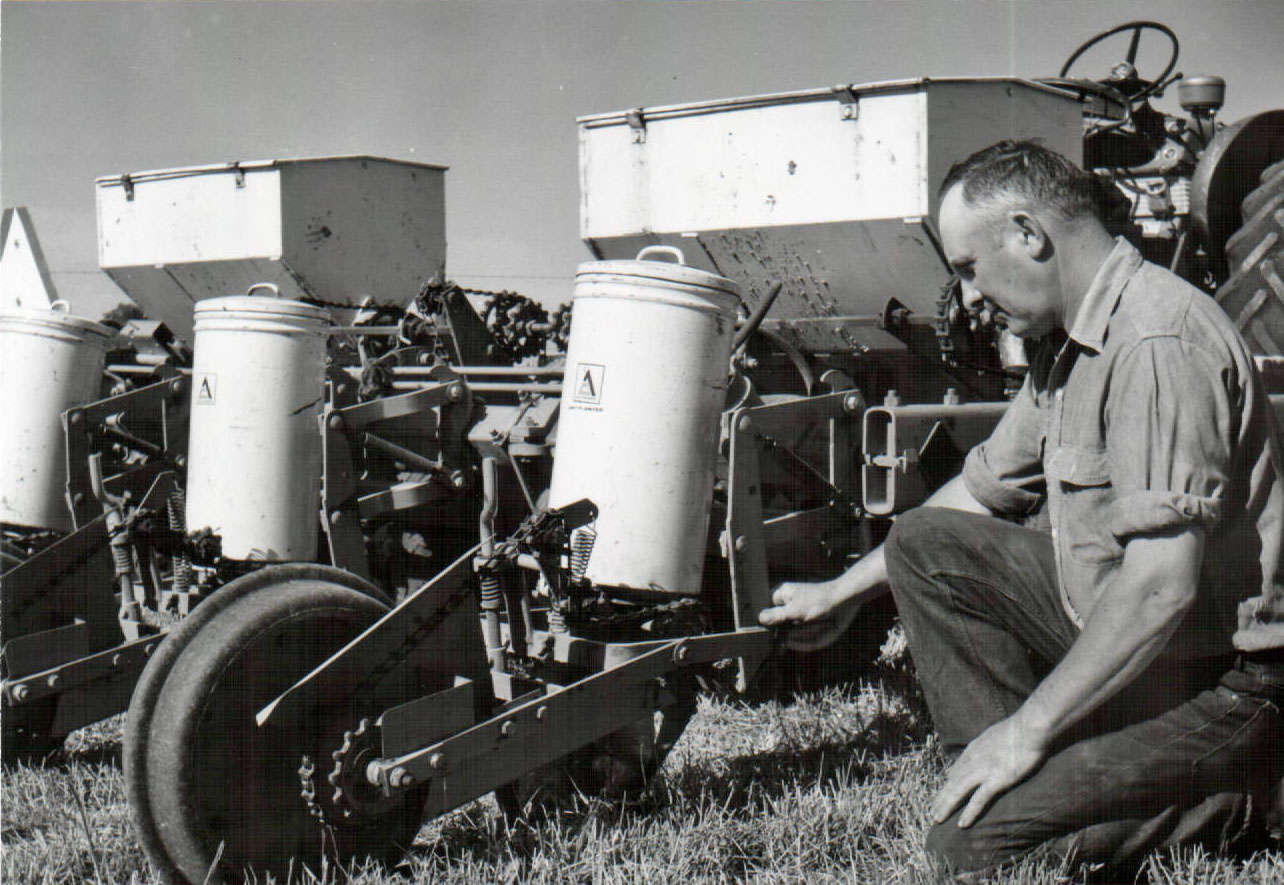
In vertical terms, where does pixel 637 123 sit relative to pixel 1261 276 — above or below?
above

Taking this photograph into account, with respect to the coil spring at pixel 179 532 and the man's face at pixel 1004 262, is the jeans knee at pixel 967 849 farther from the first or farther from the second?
the coil spring at pixel 179 532

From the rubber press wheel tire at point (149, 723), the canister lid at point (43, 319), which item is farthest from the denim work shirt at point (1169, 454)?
the canister lid at point (43, 319)

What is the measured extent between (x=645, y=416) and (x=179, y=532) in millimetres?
1405

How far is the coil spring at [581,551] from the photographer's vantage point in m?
3.02

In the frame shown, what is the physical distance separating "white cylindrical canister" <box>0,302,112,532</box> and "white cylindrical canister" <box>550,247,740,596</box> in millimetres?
2200

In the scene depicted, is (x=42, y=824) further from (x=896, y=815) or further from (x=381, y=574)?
(x=896, y=815)

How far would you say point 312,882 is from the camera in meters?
2.69

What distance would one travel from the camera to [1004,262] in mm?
2506

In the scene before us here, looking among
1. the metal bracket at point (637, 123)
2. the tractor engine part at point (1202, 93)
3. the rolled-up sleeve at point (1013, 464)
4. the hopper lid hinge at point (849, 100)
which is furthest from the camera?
the tractor engine part at point (1202, 93)

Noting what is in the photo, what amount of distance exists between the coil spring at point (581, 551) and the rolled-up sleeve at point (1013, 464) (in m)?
0.92

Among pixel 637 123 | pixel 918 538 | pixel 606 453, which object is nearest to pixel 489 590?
pixel 606 453

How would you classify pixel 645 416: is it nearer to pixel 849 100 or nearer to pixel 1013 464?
pixel 1013 464

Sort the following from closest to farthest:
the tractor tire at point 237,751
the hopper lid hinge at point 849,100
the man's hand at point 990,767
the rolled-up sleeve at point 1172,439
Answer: the rolled-up sleeve at point 1172,439 < the man's hand at point 990,767 < the tractor tire at point 237,751 < the hopper lid hinge at point 849,100

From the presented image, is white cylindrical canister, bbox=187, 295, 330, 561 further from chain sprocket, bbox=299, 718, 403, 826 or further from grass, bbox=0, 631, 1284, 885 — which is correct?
chain sprocket, bbox=299, 718, 403, 826
